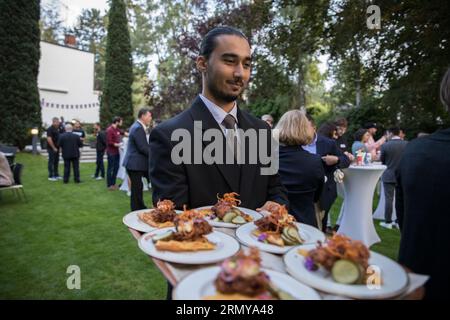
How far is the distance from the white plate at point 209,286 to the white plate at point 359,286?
4cm

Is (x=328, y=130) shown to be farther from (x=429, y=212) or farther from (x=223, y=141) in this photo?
(x=429, y=212)

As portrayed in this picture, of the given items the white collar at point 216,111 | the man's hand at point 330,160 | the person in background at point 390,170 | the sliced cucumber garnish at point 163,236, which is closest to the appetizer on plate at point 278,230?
the sliced cucumber garnish at point 163,236

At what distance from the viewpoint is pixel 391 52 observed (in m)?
8.12

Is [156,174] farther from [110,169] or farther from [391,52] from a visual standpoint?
[110,169]

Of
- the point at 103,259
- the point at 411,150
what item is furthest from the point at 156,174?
the point at 103,259

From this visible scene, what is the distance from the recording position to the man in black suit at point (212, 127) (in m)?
1.86

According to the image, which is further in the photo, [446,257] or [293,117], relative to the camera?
[293,117]

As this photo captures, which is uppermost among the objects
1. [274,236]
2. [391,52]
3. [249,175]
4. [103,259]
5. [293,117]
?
[391,52]

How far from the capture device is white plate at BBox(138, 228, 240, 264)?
1.25m

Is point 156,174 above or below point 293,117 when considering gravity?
below

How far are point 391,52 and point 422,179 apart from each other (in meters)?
7.91

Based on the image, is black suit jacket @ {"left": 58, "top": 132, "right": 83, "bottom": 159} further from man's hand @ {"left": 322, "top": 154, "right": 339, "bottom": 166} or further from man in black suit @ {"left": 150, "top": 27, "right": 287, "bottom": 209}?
man in black suit @ {"left": 150, "top": 27, "right": 287, "bottom": 209}

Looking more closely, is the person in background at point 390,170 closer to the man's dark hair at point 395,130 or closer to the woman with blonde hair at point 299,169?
the man's dark hair at point 395,130

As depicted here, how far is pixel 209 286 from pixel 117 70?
28648 millimetres
